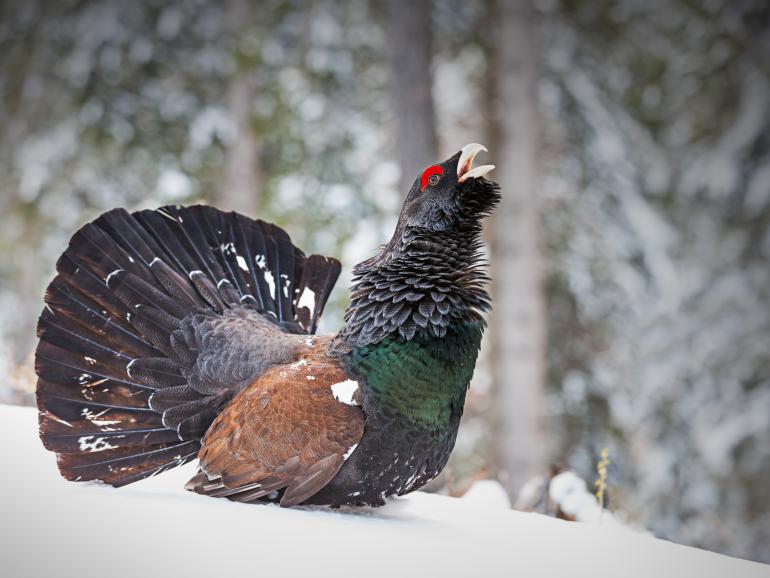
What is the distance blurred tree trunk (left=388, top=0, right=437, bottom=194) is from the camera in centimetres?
699

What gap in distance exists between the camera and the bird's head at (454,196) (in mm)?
3131

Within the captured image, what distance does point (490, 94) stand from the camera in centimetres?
884

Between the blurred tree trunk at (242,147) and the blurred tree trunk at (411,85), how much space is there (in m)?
2.58

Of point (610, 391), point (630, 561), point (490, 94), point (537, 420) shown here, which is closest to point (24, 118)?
point (490, 94)

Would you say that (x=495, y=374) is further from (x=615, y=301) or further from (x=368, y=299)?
(x=368, y=299)

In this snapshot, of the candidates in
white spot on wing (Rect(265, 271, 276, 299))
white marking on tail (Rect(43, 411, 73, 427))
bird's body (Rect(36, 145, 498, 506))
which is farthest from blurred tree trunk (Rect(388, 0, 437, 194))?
white marking on tail (Rect(43, 411, 73, 427))

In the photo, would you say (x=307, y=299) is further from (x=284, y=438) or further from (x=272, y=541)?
(x=272, y=541)

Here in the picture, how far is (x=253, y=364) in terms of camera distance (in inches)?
134

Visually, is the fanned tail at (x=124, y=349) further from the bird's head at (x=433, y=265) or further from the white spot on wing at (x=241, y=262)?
the bird's head at (x=433, y=265)

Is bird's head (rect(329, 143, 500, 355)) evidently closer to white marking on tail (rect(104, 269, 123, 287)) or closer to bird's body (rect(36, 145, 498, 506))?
bird's body (rect(36, 145, 498, 506))

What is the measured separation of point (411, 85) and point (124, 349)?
459 cm

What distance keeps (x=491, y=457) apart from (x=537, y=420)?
0.89 metres

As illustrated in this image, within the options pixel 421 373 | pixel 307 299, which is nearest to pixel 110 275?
pixel 307 299

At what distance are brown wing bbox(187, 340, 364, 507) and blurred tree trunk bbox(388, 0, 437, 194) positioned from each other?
13.3 ft
